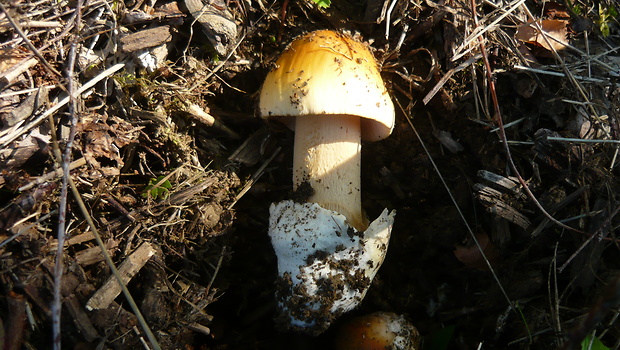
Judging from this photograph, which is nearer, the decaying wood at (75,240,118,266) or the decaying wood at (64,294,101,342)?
the decaying wood at (64,294,101,342)

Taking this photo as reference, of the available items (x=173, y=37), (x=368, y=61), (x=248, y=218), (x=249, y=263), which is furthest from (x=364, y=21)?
(x=249, y=263)

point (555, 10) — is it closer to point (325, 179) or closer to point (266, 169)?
point (325, 179)

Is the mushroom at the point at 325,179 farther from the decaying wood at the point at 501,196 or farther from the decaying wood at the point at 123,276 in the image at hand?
the decaying wood at the point at 123,276

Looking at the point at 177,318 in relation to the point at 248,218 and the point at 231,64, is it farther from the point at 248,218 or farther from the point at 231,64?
the point at 231,64

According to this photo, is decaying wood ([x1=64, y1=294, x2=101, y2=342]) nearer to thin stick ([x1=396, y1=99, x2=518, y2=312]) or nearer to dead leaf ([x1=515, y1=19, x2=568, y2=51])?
thin stick ([x1=396, y1=99, x2=518, y2=312])

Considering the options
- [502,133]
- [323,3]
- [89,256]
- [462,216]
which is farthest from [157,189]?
[502,133]

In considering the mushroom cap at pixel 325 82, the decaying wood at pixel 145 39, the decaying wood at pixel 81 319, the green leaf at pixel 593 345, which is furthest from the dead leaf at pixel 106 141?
the green leaf at pixel 593 345

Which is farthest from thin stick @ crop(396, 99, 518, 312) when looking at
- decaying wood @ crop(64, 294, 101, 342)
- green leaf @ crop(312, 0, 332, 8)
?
decaying wood @ crop(64, 294, 101, 342)
